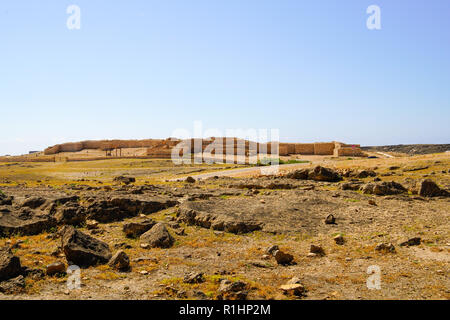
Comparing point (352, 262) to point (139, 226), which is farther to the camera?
point (139, 226)

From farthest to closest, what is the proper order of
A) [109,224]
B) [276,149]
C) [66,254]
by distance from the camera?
[276,149]
[109,224]
[66,254]

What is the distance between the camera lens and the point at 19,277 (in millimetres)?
5680

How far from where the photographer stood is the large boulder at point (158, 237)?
841 cm

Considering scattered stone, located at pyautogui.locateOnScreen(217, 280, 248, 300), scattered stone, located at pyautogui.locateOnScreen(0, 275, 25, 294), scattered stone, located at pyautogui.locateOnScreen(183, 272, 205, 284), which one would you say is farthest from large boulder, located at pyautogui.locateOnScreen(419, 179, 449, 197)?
scattered stone, located at pyautogui.locateOnScreen(0, 275, 25, 294)

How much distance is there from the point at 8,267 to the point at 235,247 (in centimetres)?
471

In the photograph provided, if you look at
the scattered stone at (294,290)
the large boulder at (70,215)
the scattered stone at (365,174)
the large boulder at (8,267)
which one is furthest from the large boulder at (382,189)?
the large boulder at (8,267)

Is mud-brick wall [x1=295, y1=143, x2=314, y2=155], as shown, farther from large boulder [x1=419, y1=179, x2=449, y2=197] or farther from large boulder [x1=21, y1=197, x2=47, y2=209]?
large boulder [x1=21, y1=197, x2=47, y2=209]

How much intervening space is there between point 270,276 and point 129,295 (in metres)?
2.51

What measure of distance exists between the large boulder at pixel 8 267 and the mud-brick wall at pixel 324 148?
46.4 meters

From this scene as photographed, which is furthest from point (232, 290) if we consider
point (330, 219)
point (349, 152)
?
point (349, 152)

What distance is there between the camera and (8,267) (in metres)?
5.75

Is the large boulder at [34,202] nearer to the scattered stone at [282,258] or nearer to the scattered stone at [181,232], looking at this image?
the scattered stone at [181,232]
